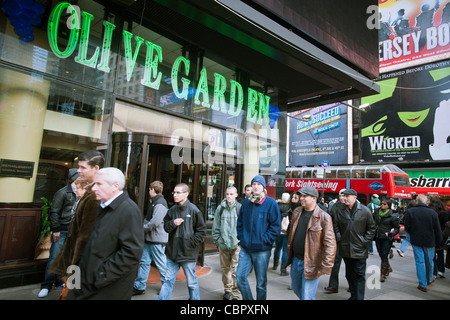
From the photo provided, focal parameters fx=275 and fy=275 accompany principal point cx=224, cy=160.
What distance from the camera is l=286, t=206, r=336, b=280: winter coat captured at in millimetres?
3539

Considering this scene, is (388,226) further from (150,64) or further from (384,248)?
(150,64)

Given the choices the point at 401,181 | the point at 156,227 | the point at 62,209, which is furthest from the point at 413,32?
the point at 62,209

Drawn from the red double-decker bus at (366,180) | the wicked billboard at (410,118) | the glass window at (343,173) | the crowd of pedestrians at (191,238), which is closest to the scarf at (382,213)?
the crowd of pedestrians at (191,238)

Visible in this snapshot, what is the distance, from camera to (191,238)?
391 cm

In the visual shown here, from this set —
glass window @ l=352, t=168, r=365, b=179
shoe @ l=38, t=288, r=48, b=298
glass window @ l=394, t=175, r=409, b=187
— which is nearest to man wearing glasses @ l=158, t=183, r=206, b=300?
shoe @ l=38, t=288, r=48, b=298

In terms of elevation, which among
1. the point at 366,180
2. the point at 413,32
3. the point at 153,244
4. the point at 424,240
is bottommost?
the point at 153,244

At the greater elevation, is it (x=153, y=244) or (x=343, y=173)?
(x=343, y=173)

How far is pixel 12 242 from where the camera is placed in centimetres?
501

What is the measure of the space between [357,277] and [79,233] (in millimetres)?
4321

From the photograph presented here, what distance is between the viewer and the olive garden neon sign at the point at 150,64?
589 cm
